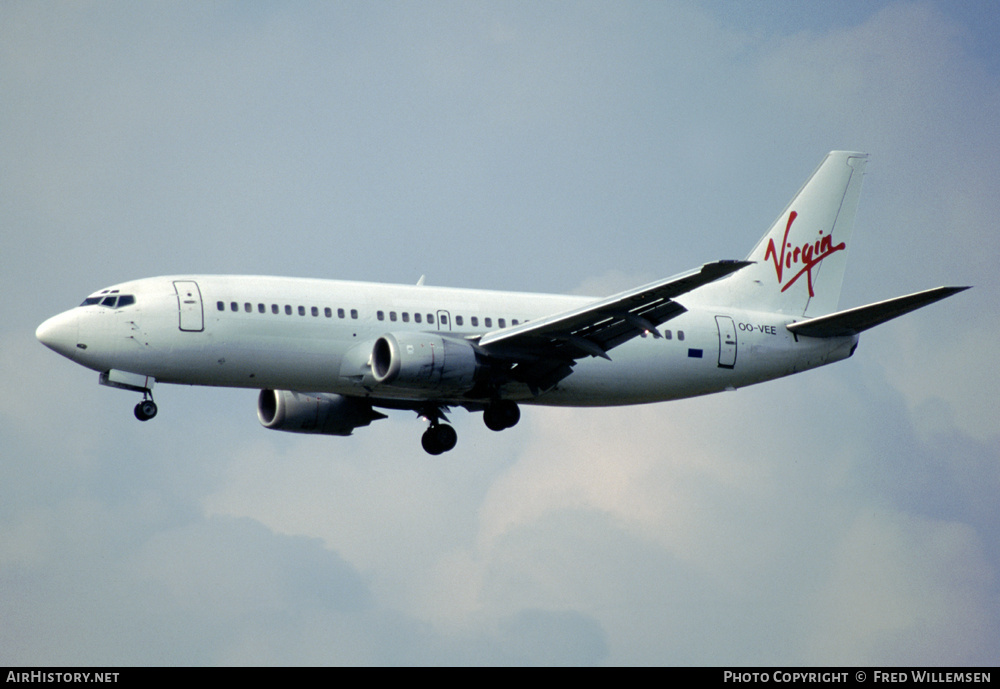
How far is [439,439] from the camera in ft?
161

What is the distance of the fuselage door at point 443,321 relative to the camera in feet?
149

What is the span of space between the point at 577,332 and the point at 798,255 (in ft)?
39.6

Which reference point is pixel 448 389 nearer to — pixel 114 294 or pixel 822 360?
pixel 114 294

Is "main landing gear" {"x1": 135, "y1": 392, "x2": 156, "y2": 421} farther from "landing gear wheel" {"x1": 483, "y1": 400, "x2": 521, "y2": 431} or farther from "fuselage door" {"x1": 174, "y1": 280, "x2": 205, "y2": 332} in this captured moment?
"landing gear wheel" {"x1": 483, "y1": 400, "x2": 521, "y2": 431}

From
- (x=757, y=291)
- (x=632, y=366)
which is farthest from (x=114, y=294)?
(x=757, y=291)

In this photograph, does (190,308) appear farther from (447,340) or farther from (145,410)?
(447,340)

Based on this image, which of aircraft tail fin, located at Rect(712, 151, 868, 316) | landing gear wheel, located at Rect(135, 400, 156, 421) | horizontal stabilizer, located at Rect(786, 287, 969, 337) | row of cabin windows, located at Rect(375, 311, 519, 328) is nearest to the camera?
horizontal stabilizer, located at Rect(786, 287, 969, 337)

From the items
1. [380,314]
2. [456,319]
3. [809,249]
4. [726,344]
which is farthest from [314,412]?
[809,249]

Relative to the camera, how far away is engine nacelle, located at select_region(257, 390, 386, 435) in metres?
48.9

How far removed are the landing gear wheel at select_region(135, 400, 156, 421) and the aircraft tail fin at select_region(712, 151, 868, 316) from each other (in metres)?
19.4

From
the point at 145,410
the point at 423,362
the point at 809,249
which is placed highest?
the point at 809,249

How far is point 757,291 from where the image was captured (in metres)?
51.5

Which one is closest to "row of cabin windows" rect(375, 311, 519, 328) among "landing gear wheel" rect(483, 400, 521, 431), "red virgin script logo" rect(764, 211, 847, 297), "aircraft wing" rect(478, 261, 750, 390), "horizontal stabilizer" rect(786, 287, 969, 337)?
"aircraft wing" rect(478, 261, 750, 390)

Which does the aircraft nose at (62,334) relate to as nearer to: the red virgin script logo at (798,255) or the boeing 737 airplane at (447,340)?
the boeing 737 airplane at (447,340)
